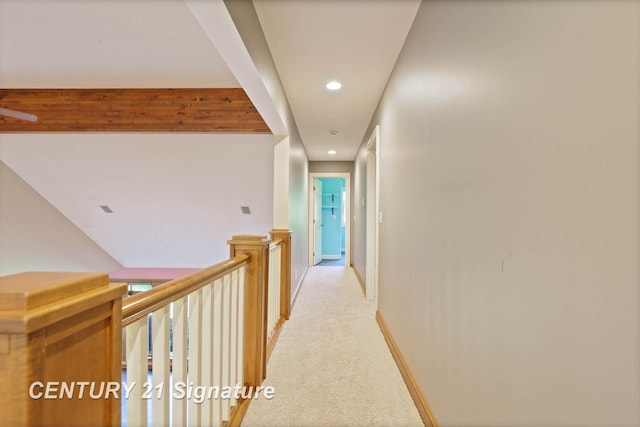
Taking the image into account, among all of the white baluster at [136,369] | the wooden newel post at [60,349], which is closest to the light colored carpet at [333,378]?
the white baluster at [136,369]

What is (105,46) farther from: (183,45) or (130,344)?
(130,344)

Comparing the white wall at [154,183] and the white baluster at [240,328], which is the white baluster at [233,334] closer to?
the white baluster at [240,328]

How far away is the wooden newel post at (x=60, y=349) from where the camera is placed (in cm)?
43

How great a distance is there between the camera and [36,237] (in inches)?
201

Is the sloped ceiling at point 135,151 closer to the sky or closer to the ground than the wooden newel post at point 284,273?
closer to the sky

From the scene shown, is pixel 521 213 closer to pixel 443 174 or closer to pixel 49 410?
pixel 443 174

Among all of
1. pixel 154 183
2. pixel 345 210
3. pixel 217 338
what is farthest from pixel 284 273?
pixel 345 210

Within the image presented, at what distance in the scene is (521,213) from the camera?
82 centimetres

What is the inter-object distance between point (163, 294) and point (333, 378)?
149 cm

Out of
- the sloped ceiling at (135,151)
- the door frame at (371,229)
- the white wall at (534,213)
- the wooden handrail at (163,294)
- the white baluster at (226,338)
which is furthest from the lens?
the door frame at (371,229)

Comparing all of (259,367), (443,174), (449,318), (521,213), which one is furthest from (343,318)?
(521,213)

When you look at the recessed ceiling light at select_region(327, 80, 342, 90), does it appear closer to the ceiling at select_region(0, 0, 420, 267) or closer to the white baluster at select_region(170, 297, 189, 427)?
the ceiling at select_region(0, 0, 420, 267)

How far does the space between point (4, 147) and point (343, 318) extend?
4.72 meters

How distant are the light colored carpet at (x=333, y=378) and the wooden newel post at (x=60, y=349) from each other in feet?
4.03
